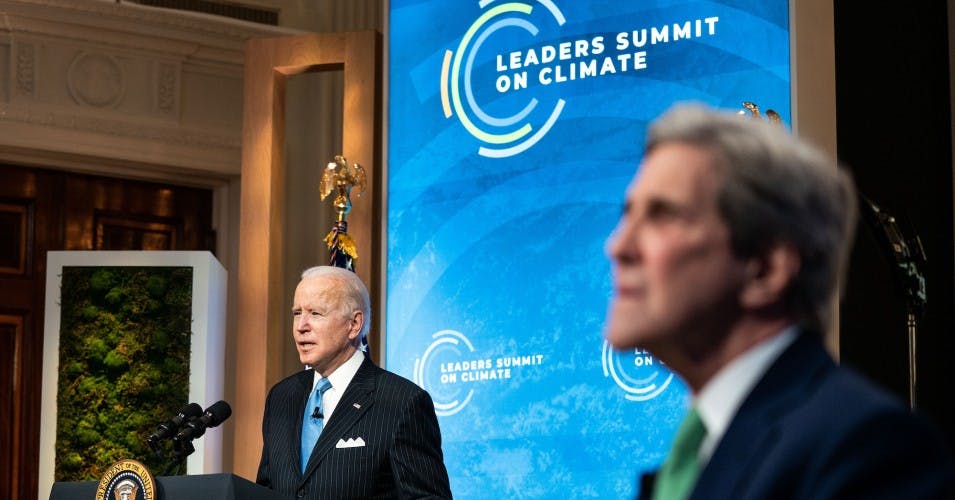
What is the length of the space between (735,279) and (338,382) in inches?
112

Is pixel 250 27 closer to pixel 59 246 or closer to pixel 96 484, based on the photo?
pixel 59 246

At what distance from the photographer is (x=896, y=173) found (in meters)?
4.99

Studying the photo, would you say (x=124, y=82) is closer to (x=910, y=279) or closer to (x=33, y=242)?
(x=33, y=242)

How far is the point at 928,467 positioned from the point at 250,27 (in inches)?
279

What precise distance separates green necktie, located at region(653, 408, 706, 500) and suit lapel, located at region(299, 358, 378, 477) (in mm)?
2595

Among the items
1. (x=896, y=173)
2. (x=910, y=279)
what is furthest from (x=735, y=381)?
(x=896, y=173)

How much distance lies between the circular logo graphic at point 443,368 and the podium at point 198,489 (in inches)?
97.0

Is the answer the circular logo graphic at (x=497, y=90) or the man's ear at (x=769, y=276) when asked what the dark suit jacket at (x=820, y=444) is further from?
the circular logo graphic at (x=497, y=90)

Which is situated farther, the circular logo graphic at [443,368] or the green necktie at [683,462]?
the circular logo graphic at [443,368]

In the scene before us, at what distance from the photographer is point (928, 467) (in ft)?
3.22

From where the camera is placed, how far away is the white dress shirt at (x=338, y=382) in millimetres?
3877

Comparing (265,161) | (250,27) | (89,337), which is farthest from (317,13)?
(89,337)

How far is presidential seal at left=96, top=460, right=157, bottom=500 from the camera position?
3.28m

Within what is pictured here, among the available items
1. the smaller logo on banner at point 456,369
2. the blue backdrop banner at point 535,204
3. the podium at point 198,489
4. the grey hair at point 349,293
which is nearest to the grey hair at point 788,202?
the podium at point 198,489
